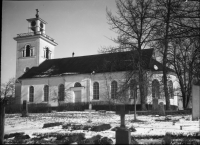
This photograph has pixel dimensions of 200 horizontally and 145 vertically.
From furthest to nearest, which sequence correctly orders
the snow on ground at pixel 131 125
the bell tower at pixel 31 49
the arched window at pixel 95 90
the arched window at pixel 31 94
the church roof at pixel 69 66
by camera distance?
the bell tower at pixel 31 49 → the arched window at pixel 31 94 → the church roof at pixel 69 66 → the arched window at pixel 95 90 → the snow on ground at pixel 131 125

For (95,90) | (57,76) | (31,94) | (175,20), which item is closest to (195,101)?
(175,20)

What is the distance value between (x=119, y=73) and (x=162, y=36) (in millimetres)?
21472

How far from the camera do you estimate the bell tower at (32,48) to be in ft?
124

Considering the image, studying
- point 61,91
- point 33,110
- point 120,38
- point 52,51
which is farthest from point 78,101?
point 120,38

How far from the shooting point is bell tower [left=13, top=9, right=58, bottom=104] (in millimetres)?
37688

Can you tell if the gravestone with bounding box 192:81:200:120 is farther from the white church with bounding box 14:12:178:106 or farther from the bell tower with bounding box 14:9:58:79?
the bell tower with bounding box 14:9:58:79

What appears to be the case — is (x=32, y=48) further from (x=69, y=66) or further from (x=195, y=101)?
(x=195, y=101)

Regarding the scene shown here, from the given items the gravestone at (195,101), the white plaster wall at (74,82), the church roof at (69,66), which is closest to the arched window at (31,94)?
the white plaster wall at (74,82)

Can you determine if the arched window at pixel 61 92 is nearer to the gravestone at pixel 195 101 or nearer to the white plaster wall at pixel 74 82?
the white plaster wall at pixel 74 82

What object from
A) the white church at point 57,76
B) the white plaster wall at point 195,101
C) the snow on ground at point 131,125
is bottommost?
the snow on ground at point 131,125

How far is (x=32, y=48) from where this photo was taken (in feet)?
127

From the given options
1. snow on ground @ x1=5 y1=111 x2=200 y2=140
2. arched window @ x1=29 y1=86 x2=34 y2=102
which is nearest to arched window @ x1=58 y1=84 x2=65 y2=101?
arched window @ x1=29 y1=86 x2=34 y2=102

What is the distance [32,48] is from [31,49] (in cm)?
26

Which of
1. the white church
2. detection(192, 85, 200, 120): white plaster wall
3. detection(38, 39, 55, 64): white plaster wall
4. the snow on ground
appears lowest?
the snow on ground
